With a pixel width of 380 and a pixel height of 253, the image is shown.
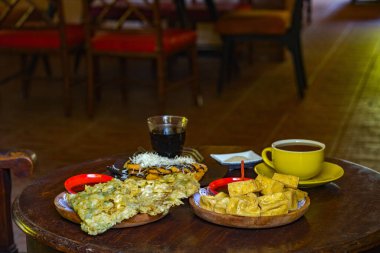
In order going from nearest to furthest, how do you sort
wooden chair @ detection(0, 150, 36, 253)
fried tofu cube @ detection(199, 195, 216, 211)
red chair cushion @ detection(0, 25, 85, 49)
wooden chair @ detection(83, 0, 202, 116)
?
fried tofu cube @ detection(199, 195, 216, 211) < wooden chair @ detection(0, 150, 36, 253) < wooden chair @ detection(83, 0, 202, 116) < red chair cushion @ detection(0, 25, 85, 49)

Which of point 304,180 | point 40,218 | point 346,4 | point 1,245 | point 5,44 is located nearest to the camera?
point 40,218

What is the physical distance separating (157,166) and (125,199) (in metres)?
0.27

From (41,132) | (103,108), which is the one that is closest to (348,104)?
(103,108)

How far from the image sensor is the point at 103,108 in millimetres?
4816

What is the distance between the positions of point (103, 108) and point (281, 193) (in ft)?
11.4

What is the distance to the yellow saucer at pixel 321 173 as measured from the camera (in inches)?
64.1

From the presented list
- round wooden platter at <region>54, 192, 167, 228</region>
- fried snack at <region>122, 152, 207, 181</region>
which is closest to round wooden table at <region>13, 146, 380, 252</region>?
round wooden platter at <region>54, 192, 167, 228</region>

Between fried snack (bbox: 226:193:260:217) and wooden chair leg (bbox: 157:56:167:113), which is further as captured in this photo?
wooden chair leg (bbox: 157:56:167:113)

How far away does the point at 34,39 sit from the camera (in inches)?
178

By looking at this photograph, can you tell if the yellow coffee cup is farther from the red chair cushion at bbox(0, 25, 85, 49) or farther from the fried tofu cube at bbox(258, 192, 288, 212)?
the red chair cushion at bbox(0, 25, 85, 49)

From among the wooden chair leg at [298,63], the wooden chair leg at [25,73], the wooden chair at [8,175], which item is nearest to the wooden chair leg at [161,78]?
the wooden chair leg at [298,63]

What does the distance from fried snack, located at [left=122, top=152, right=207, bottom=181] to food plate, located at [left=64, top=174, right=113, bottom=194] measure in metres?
0.06

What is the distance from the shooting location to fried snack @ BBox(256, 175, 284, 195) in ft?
4.92

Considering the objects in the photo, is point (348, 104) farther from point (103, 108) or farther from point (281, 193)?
point (281, 193)
